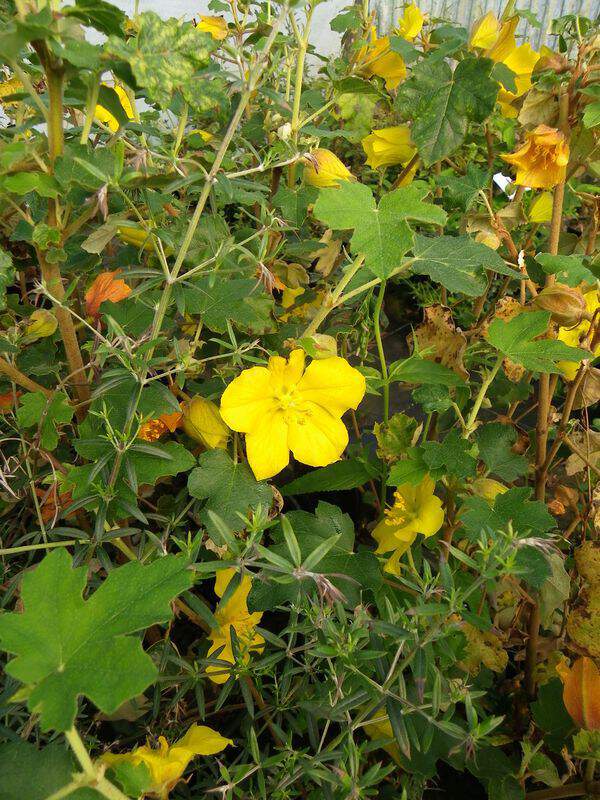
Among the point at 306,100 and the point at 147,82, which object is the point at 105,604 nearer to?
the point at 147,82

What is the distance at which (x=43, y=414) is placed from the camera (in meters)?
0.80

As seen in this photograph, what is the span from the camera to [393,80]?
1.12m

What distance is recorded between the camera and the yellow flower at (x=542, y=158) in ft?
2.81

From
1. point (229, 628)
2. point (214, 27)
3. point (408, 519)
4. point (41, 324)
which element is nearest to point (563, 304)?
point (408, 519)

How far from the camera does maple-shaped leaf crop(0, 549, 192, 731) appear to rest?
42cm

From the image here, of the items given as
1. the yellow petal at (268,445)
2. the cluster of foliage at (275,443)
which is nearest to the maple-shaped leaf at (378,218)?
the cluster of foliage at (275,443)

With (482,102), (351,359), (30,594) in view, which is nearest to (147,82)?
(30,594)

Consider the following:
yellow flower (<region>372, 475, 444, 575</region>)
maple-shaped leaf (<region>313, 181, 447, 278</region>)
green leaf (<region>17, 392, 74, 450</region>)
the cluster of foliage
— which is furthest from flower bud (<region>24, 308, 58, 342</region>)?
yellow flower (<region>372, 475, 444, 575</region>)

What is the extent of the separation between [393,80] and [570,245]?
0.43 meters

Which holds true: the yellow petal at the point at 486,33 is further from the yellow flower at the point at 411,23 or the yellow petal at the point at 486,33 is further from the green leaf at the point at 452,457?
the green leaf at the point at 452,457

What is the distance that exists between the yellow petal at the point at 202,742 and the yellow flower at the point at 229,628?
0.25 feet

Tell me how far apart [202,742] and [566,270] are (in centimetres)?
77

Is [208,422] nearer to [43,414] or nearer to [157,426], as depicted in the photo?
[157,426]

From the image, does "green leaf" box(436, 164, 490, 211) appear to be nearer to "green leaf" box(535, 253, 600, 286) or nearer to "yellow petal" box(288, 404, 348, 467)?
"green leaf" box(535, 253, 600, 286)
